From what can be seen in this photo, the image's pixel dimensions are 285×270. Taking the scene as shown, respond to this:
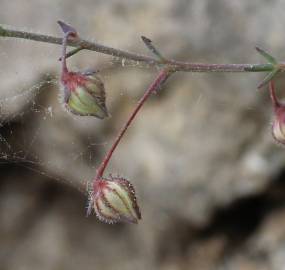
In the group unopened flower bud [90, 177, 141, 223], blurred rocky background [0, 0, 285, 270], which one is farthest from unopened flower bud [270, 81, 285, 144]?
blurred rocky background [0, 0, 285, 270]

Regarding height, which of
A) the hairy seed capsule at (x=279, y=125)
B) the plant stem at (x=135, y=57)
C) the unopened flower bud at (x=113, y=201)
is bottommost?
the unopened flower bud at (x=113, y=201)

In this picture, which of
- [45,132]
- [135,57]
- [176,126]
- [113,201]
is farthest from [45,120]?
[135,57]

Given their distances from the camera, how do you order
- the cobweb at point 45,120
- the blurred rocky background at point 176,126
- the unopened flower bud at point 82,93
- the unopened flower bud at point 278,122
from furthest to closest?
the cobweb at point 45,120
the blurred rocky background at point 176,126
the unopened flower bud at point 278,122
the unopened flower bud at point 82,93

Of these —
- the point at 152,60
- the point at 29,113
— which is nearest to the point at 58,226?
the point at 29,113

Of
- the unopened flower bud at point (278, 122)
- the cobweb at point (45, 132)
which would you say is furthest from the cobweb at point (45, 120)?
the unopened flower bud at point (278, 122)

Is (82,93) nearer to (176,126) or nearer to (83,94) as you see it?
(83,94)

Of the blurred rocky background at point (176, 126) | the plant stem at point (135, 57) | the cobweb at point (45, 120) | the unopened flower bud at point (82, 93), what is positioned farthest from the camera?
the cobweb at point (45, 120)

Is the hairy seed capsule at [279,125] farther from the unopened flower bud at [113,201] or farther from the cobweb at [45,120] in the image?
the cobweb at [45,120]
